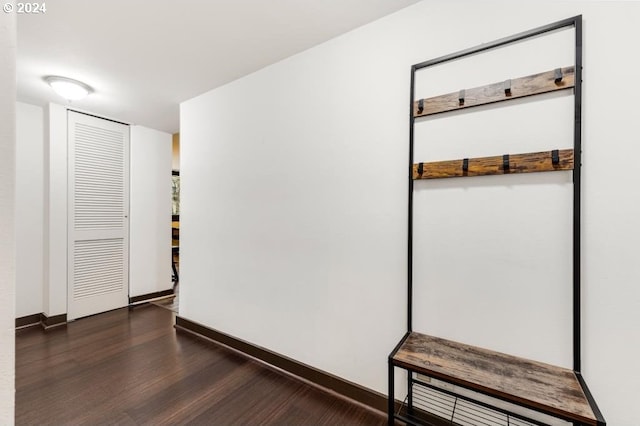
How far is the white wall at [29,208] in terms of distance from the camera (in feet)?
10.1

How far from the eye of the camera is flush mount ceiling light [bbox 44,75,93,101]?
2.55 m

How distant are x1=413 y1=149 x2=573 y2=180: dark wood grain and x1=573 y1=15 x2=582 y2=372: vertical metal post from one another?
38 millimetres

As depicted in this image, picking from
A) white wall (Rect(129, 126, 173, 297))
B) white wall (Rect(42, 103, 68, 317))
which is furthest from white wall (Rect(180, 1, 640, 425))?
white wall (Rect(42, 103, 68, 317))

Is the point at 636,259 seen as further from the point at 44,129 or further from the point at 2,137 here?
the point at 44,129

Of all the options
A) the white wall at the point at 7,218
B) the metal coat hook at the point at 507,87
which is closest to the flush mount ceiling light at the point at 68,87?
the white wall at the point at 7,218

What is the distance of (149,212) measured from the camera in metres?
4.04

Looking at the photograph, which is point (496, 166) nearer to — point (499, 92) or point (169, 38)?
point (499, 92)

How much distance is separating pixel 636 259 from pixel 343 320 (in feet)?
4.88

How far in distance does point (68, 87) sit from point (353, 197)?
9.35 ft

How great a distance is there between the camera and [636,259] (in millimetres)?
1160

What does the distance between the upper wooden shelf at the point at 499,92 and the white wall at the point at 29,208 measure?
4.09 meters

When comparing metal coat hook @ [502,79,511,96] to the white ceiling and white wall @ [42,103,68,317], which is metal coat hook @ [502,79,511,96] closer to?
the white ceiling

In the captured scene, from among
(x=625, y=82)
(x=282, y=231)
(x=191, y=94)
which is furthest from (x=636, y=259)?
(x=191, y=94)

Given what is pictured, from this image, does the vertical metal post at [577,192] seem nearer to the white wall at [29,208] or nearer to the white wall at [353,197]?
the white wall at [353,197]
